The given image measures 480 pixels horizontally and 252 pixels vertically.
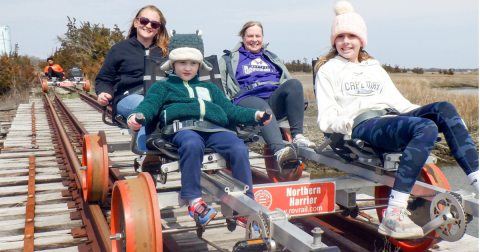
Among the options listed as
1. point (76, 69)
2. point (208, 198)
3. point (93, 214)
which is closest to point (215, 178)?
point (208, 198)

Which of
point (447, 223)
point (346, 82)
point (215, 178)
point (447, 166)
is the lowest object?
point (447, 166)

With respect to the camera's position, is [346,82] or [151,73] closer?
[346,82]

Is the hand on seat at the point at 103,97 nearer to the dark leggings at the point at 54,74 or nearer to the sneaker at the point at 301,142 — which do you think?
the sneaker at the point at 301,142

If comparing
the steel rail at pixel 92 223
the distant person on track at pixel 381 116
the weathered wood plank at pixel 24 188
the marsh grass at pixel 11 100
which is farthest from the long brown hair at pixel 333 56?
the marsh grass at pixel 11 100

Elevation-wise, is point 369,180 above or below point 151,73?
below

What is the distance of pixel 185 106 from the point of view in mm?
3400

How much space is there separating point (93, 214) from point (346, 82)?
2360mm

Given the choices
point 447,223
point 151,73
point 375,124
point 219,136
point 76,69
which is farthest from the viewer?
point 76,69

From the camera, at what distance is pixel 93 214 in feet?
13.1

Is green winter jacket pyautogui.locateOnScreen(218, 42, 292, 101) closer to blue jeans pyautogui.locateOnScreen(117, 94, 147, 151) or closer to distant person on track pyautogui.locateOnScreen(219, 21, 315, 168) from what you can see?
distant person on track pyautogui.locateOnScreen(219, 21, 315, 168)

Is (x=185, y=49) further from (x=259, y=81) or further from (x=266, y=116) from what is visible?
(x=259, y=81)

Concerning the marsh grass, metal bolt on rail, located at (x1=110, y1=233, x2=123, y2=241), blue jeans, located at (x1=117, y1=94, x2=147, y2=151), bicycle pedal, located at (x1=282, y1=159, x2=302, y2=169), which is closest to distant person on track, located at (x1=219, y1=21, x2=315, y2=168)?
bicycle pedal, located at (x1=282, y1=159, x2=302, y2=169)

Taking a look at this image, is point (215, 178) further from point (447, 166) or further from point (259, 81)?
point (447, 166)

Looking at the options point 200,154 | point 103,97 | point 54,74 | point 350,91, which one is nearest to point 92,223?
point 103,97
